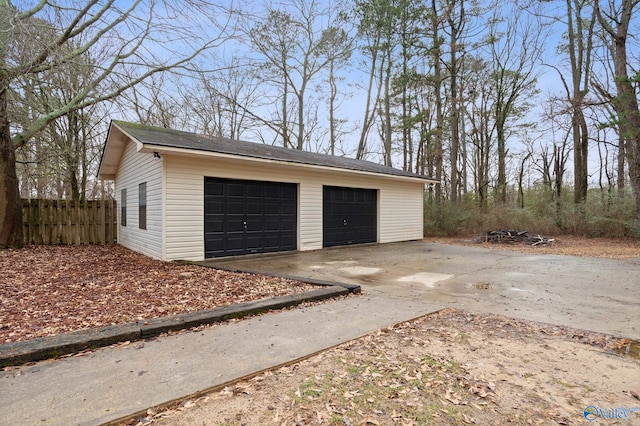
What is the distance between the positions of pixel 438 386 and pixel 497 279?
176 inches

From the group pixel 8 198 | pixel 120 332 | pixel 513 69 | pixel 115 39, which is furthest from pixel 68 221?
pixel 513 69

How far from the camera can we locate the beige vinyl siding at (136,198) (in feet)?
26.3

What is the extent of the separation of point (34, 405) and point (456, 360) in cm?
291

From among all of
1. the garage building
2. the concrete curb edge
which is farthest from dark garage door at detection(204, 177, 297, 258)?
the concrete curb edge

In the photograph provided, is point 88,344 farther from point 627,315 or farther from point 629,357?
point 627,315

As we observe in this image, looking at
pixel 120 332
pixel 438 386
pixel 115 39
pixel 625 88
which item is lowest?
pixel 438 386

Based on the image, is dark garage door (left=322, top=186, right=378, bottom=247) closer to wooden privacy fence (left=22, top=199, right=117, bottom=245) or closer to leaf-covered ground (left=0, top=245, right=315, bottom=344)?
leaf-covered ground (left=0, top=245, right=315, bottom=344)

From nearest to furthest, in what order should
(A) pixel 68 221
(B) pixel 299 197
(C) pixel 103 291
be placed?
(C) pixel 103 291 < (B) pixel 299 197 < (A) pixel 68 221

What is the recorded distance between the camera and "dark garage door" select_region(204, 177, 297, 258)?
850 cm

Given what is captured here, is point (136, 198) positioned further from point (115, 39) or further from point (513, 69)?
point (513, 69)

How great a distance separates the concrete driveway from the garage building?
74 centimetres

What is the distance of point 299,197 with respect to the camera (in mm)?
10180

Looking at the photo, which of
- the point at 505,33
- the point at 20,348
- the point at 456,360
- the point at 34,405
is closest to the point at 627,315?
the point at 456,360

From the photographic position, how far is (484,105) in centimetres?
2091
